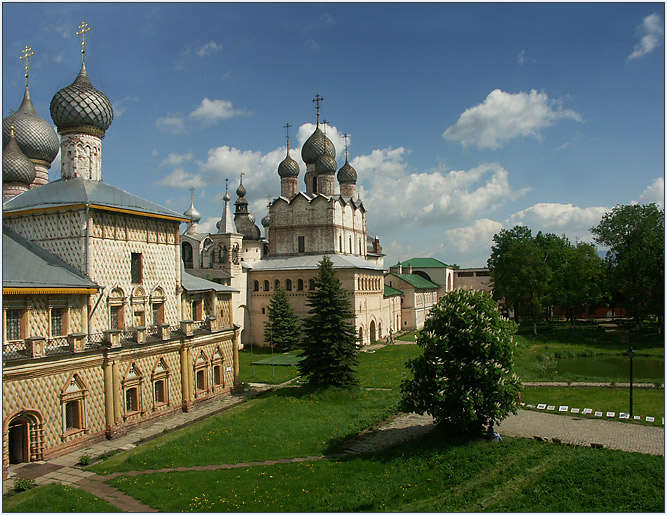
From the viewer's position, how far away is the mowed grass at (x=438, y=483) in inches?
407

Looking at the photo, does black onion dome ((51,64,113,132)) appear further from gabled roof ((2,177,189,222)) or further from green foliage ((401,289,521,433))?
green foliage ((401,289,521,433))

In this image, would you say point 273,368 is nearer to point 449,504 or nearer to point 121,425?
point 121,425

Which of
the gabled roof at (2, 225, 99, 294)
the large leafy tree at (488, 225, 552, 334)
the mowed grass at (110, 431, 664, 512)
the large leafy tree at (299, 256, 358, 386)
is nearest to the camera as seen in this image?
the mowed grass at (110, 431, 664, 512)

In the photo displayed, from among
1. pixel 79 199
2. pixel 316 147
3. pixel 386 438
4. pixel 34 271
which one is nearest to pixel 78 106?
pixel 79 199

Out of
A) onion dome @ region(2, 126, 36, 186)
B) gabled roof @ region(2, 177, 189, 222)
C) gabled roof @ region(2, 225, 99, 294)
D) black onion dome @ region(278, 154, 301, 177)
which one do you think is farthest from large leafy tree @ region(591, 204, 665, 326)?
onion dome @ region(2, 126, 36, 186)

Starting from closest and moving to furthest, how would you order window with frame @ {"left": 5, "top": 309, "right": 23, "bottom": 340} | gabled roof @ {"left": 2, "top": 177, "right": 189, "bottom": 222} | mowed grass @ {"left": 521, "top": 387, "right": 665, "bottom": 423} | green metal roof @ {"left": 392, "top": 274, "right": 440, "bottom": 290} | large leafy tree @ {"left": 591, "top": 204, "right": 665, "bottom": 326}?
window with frame @ {"left": 5, "top": 309, "right": 23, "bottom": 340}, gabled roof @ {"left": 2, "top": 177, "right": 189, "bottom": 222}, mowed grass @ {"left": 521, "top": 387, "right": 665, "bottom": 423}, large leafy tree @ {"left": 591, "top": 204, "right": 665, "bottom": 326}, green metal roof @ {"left": 392, "top": 274, "right": 440, "bottom": 290}

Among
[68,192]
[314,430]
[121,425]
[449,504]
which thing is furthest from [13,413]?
[449,504]

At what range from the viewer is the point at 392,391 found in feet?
74.5

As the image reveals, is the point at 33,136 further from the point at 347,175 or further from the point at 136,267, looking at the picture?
the point at 347,175

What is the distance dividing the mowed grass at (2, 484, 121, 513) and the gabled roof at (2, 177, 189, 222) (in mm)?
8394

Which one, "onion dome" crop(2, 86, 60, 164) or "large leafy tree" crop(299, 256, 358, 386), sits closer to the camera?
"large leafy tree" crop(299, 256, 358, 386)

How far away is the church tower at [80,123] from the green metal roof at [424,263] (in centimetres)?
5448

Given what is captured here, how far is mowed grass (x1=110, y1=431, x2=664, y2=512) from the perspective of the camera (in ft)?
33.9

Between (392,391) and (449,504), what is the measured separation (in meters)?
12.2
